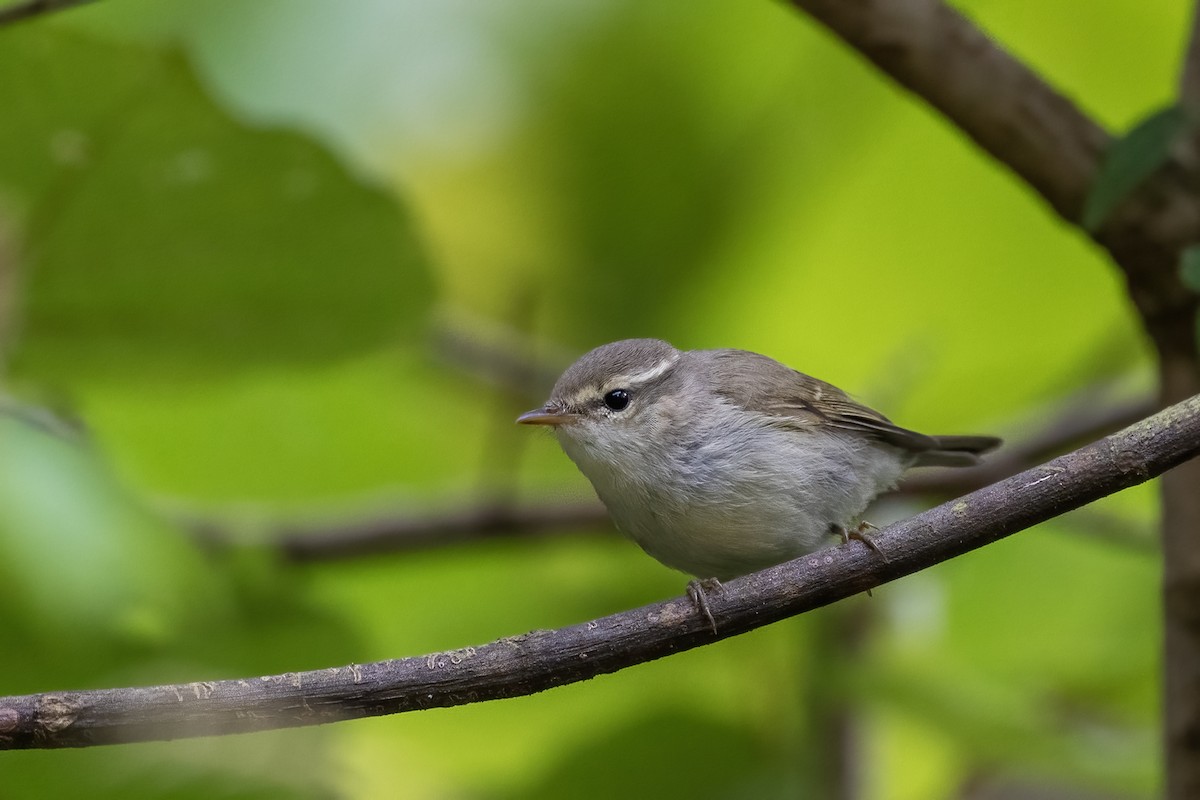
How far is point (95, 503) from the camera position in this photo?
7.43 feet

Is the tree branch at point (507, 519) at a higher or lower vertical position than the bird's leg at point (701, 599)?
higher

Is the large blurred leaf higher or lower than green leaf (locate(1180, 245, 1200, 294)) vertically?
higher

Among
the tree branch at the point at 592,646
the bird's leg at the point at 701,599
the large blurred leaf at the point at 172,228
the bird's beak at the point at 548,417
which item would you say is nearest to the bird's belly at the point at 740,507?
the bird's beak at the point at 548,417

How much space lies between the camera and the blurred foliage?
2527 millimetres

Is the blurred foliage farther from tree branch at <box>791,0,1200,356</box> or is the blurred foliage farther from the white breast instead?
tree branch at <box>791,0,1200,356</box>

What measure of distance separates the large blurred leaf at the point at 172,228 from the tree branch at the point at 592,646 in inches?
48.5

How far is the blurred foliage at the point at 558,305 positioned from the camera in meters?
2.53

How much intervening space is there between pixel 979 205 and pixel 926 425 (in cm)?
57

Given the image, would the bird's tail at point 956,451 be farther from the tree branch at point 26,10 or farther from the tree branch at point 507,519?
the tree branch at point 26,10

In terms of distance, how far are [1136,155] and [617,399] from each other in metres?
1.02

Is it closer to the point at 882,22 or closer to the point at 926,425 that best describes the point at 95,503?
the point at 882,22

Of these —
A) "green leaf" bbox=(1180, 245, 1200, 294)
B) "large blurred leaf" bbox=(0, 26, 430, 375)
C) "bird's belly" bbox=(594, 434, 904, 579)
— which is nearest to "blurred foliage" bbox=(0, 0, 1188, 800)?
"large blurred leaf" bbox=(0, 26, 430, 375)

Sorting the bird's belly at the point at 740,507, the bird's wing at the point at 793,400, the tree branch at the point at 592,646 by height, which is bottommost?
the tree branch at the point at 592,646

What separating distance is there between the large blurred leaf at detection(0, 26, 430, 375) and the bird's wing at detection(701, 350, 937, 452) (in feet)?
2.17
